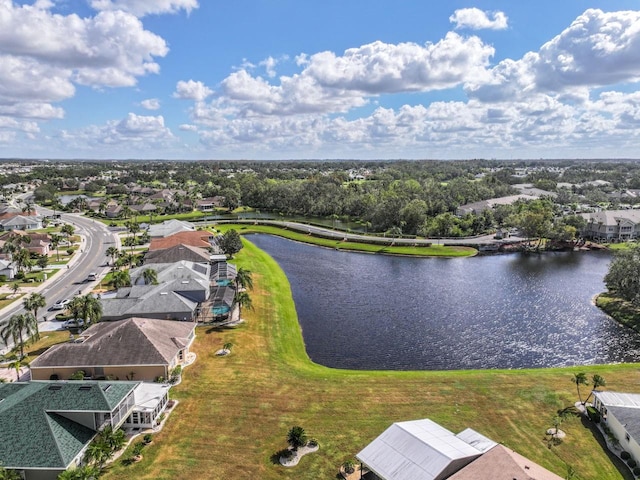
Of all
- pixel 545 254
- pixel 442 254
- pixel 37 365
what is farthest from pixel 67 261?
pixel 545 254

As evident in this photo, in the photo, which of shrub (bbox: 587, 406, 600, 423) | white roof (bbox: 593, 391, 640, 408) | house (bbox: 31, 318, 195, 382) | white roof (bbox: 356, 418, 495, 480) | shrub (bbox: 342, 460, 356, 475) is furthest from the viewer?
house (bbox: 31, 318, 195, 382)

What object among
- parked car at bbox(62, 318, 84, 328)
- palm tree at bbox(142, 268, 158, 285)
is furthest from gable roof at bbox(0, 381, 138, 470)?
palm tree at bbox(142, 268, 158, 285)

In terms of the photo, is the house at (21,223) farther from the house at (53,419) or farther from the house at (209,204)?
the house at (53,419)

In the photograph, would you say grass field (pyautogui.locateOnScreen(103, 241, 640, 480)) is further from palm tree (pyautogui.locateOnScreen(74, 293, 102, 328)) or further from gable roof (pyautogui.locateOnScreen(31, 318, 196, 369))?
palm tree (pyautogui.locateOnScreen(74, 293, 102, 328))

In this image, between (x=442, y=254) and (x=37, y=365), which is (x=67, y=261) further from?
(x=442, y=254)

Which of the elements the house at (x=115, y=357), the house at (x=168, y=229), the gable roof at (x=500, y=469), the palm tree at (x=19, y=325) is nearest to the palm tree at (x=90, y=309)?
the palm tree at (x=19, y=325)

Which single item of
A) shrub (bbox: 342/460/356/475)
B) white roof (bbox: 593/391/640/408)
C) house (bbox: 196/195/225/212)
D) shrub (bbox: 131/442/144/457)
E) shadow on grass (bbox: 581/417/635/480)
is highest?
house (bbox: 196/195/225/212)
